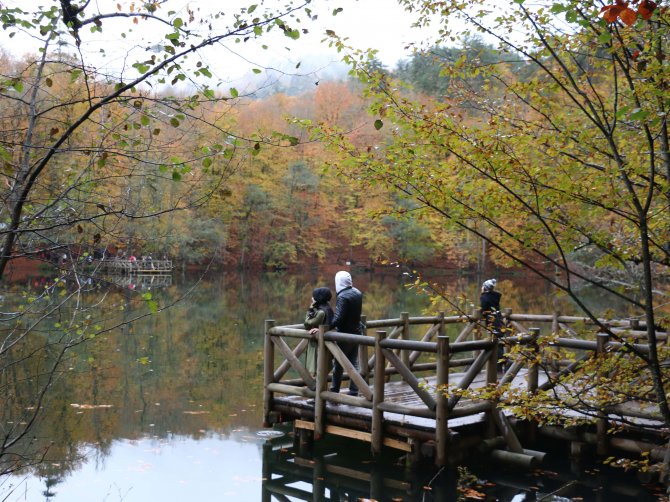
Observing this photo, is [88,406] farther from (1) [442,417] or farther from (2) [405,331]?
(1) [442,417]

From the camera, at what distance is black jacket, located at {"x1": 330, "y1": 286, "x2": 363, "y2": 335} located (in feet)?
31.4

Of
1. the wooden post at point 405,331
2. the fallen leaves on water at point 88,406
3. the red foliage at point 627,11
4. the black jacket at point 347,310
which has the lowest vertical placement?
the fallen leaves on water at point 88,406

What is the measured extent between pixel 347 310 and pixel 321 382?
104 centimetres

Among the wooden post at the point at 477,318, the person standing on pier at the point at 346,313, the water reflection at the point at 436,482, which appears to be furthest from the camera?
the person standing on pier at the point at 346,313

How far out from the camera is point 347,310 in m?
9.59

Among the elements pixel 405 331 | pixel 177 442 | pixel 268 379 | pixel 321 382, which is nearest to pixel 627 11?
pixel 321 382

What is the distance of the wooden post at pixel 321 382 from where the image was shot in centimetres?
959

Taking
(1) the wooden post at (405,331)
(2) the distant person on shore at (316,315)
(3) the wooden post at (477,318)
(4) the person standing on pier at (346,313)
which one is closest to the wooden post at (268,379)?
(2) the distant person on shore at (316,315)

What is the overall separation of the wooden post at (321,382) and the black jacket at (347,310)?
0.22m

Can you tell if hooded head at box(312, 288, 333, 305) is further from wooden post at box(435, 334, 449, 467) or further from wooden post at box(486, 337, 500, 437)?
wooden post at box(486, 337, 500, 437)

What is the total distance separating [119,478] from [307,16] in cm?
725

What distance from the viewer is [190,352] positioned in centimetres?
1886

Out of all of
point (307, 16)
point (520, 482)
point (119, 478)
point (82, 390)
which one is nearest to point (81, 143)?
point (307, 16)

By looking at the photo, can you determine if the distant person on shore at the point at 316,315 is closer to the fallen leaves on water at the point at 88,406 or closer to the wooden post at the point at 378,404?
the wooden post at the point at 378,404
